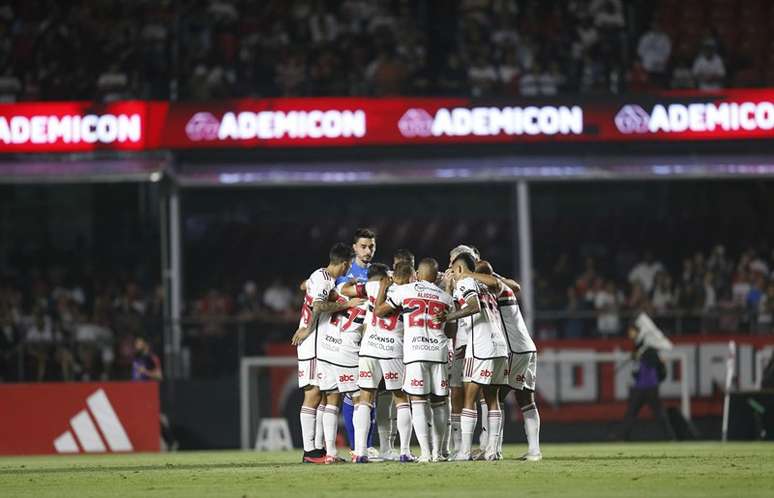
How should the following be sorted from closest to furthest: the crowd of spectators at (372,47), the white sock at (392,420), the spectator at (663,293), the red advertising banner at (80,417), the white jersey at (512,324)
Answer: the white jersey at (512,324) < the white sock at (392,420) < the red advertising banner at (80,417) < the crowd of spectators at (372,47) < the spectator at (663,293)

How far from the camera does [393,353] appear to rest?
1413cm

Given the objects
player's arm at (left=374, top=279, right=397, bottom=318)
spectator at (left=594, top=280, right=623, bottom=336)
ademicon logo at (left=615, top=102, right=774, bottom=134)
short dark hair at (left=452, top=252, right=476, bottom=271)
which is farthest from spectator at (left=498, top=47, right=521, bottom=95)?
player's arm at (left=374, top=279, right=397, bottom=318)

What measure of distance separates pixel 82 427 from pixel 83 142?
14.5 feet

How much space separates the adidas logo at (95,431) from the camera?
22.0 meters

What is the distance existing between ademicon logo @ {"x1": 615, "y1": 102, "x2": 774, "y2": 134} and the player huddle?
9759mm

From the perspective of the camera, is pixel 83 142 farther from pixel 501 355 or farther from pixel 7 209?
pixel 501 355

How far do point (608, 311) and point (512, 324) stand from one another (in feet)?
31.6

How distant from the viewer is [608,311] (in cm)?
2377

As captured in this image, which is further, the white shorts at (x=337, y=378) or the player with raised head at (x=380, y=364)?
the white shorts at (x=337, y=378)

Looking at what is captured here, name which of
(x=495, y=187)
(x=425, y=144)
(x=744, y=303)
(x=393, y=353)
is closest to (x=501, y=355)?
(x=393, y=353)

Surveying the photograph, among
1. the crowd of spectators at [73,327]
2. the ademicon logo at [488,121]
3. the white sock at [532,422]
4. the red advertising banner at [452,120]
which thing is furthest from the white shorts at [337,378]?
the ademicon logo at [488,121]

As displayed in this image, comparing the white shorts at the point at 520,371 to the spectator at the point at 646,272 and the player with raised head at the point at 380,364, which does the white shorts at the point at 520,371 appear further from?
the spectator at the point at 646,272

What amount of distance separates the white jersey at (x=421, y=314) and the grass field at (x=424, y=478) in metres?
1.06

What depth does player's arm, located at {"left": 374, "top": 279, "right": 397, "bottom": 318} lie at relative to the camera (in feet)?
45.6
